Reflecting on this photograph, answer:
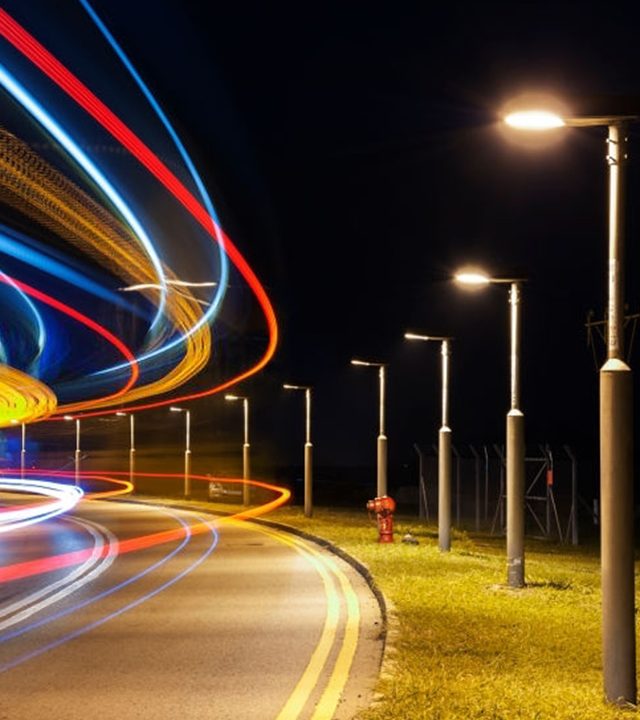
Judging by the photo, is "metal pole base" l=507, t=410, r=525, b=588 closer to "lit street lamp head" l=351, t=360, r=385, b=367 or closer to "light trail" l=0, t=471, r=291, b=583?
"light trail" l=0, t=471, r=291, b=583

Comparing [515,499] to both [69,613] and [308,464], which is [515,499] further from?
[308,464]

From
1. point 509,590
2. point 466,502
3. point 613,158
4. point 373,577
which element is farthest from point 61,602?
point 466,502

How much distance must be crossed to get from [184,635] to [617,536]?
595cm

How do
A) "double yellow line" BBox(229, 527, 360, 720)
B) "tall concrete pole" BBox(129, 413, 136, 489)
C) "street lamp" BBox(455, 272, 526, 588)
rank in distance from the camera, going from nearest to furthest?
"double yellow line" BBox(229, 527, 360, 720)
"street lamp" BBox(455, 272, 526, 588)
"tall concrete pole" BBox(129, 413, 136, 489)

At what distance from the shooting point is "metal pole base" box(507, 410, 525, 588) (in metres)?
16.0

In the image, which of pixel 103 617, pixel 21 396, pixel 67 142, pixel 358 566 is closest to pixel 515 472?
pixel 358 566

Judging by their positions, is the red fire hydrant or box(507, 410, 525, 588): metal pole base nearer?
box(507, 410, 525, 588): metal pole base

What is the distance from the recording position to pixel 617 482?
26.4ft

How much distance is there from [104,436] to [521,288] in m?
89.8

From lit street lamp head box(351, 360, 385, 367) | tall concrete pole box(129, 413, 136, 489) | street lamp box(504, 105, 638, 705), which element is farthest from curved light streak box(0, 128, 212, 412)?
tall concrete pole box(129, 413, 136, 489)

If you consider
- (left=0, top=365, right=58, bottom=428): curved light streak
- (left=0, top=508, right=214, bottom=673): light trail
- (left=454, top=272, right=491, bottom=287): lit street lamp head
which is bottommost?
(left=0, top=508, right=214, bottom=673): light trail

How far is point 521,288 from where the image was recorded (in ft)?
53.2

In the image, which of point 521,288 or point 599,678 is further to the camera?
point 521,288

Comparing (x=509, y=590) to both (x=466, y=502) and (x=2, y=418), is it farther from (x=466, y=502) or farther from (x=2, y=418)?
(x=2, y=418)
